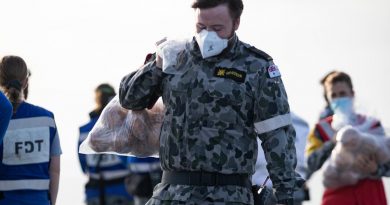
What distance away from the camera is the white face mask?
330 inches

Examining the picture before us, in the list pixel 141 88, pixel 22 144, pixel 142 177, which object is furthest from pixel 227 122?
pixel 142 177

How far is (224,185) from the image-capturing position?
8.51 meters

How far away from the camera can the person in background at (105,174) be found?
1582 cm

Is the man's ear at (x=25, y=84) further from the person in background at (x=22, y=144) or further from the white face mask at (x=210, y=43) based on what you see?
the white face mask at (x=210, y=43)

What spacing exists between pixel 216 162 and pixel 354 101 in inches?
171

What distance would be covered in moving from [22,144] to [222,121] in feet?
8.04

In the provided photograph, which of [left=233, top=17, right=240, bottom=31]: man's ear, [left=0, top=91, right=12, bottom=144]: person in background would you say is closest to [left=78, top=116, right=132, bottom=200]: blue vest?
[left=0, top=91, right=12, bottom=144]: person in background

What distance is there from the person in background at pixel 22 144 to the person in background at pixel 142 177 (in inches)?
208

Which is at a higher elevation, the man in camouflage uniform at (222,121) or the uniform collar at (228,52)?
the uniform collar at (228,52)

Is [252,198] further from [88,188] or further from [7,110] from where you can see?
[88,188]

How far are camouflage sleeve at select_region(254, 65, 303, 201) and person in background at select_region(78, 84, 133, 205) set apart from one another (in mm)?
7340

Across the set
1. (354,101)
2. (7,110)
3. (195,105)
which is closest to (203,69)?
(195,105)

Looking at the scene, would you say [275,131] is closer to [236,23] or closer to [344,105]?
[236,23]

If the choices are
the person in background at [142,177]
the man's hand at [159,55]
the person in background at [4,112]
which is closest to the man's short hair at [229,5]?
the man's hand at [159,55]
